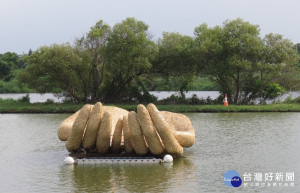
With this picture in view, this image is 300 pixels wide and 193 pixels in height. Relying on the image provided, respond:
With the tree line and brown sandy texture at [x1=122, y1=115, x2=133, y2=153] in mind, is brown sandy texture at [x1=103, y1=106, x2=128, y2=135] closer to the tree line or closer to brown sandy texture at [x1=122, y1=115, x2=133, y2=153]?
brown sandy texture at [x1=122, y1=115, x2=133, y2=153]

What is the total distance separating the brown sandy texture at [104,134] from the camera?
12.5 meters

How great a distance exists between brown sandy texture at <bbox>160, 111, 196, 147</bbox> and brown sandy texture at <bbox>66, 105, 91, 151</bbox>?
7.27 ft

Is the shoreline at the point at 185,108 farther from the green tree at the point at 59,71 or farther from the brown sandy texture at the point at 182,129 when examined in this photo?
the brown sandy texture at the point at 182,129

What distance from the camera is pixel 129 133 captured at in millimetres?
13000

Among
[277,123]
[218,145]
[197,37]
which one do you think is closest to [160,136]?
[218,145]

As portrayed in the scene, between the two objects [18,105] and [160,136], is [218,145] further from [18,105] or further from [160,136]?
[18,105]

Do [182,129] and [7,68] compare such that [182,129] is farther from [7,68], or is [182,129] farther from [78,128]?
[7,68]

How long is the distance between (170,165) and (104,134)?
1675 mm

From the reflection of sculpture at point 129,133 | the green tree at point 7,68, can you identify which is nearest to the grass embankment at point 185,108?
the reflection of sculpture at point 129,133

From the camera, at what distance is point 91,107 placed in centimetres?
1304

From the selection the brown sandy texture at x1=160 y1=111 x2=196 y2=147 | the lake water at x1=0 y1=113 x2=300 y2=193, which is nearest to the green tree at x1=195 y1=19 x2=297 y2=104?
the lake water at x1=0 y1=113 x2=300 y2=193

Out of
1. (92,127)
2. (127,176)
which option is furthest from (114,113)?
(127,176)

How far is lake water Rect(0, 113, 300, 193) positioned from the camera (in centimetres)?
1060

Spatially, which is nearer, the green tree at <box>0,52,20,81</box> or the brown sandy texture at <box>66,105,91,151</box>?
the brown sandy texture at <box>66,105,91,151</box>
